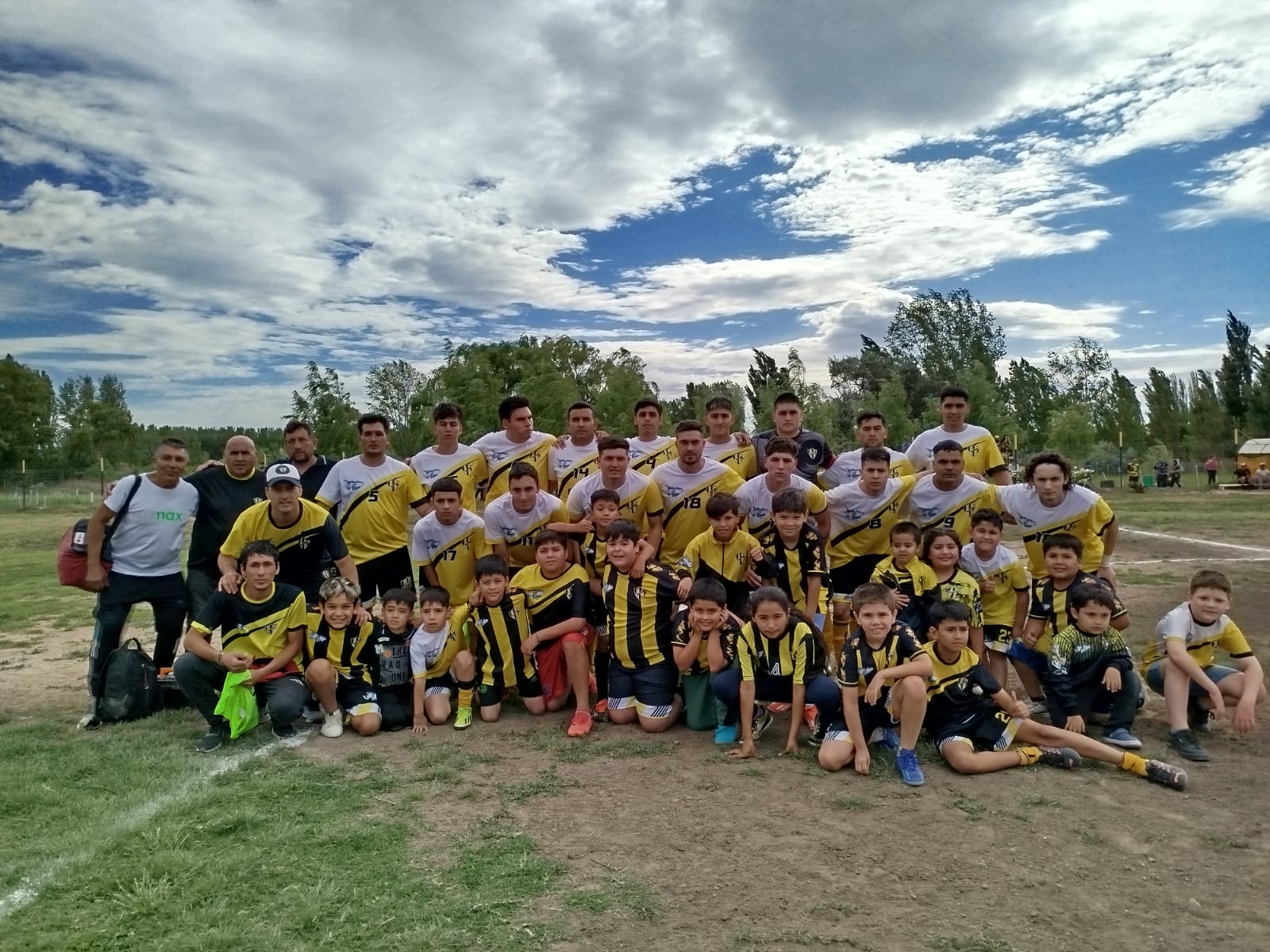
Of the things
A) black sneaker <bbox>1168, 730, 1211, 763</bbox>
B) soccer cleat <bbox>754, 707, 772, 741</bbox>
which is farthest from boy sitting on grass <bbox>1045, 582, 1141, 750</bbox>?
soccer cleat <bbox>754, 707, 772, 741</bbox>

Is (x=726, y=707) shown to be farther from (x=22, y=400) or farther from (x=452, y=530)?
(x=22, y=400)

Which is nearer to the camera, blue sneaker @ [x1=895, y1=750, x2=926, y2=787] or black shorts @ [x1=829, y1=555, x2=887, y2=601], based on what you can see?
blue sneaker @ [x1=895, y1=750, x2=926, y2=787]

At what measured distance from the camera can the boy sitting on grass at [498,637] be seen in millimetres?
5469

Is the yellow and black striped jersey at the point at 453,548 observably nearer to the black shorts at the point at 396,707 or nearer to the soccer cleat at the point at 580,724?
the black shorts at the point at 396,707

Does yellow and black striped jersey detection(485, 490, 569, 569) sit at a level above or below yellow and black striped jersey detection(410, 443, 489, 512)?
below

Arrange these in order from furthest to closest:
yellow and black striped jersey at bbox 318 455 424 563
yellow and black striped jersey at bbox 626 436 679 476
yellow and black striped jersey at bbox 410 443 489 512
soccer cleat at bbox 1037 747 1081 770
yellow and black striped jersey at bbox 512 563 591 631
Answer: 1. yellow and black striped jersey at bbox 626 436 679 476
2. yellow and black striped jersey at bbox 410 443 489 512
3. yellow and black striped jersey at bbox 318 455 424 563
4. yellow and black striped jersey at bbox 512 563 591 631
5. soccer cleat at bbox 1037 747 1081 770

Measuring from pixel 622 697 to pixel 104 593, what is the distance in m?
3.58

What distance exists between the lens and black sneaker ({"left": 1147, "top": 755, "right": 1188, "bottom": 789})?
13.5ft

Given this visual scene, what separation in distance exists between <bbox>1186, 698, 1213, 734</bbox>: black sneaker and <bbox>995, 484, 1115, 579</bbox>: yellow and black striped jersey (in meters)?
1.02

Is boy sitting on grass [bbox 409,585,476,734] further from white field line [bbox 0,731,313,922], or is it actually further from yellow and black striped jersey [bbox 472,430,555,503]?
yellow and black striped jersey [bbox 472,430,555,503]

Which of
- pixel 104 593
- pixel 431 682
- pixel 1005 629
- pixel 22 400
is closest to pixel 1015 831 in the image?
pixel 1005 629

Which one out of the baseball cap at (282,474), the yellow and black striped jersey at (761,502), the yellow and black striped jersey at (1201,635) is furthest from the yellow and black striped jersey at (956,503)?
the baseball cap at (282,474)

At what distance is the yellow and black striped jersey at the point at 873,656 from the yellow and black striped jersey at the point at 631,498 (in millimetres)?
1884

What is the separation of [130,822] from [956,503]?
524cm
